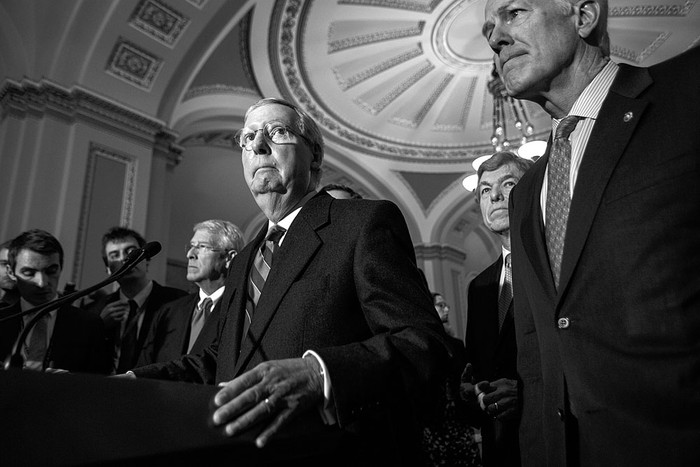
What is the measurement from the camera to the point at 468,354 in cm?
201

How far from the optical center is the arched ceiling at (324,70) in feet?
16.9

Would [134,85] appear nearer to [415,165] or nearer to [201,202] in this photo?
[201,202]

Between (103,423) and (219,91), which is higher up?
(219,91)

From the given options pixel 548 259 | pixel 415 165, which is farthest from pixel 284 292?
pixel 415 165

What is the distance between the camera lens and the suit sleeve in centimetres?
87

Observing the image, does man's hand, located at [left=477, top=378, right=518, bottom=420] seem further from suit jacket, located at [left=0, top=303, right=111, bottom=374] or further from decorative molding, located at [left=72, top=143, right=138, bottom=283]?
decorative molding, located at [left=72, top=143, right=138, bottom=283]

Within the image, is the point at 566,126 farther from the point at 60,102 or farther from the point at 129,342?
the point at 60,102

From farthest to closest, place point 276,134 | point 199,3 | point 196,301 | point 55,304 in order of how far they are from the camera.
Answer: point 199,3 → point 196,301 → point 276,134 → point 55,304

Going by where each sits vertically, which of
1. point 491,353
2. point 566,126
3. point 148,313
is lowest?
point 491,353

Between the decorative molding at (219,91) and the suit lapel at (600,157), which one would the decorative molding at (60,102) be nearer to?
the decorative molding at (219,91)

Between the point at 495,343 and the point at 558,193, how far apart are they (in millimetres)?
896

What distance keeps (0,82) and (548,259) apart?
618 cm

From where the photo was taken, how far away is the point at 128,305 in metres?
2.73

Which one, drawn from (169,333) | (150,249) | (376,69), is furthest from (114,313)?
(376,69)
